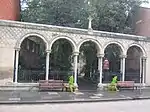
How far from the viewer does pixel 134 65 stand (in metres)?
27.0

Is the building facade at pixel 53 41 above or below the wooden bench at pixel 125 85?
above

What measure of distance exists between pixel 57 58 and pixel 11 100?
12.9 meters

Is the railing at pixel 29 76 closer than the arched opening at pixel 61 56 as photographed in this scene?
Yes

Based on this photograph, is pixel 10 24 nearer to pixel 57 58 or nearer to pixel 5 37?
pixel 5 37

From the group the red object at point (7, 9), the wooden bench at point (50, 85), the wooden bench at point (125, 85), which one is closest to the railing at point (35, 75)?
the wooden bench at point (50, 85)

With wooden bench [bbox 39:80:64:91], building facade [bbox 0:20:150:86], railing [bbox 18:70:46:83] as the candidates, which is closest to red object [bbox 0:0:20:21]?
building facade [bbox 0:20:150:86]

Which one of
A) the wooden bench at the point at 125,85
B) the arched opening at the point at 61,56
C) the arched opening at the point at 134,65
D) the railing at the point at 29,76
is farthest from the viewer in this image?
the arched opening at the point at 61,56

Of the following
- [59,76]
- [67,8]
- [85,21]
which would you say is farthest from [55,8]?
[59,76]

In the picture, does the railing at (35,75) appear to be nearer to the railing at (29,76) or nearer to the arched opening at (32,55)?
the railing at (29,76)

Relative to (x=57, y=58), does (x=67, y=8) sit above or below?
above

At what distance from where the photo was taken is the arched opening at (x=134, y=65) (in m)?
25.6

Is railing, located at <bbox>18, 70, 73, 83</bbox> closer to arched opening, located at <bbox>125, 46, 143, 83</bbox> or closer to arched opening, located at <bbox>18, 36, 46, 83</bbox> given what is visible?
arched opening, located at <bbox>18, 36, 46, 83</bbox>

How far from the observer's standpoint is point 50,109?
13.1 m

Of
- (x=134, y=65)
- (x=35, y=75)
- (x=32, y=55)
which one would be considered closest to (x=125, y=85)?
(x=134, y=65)
